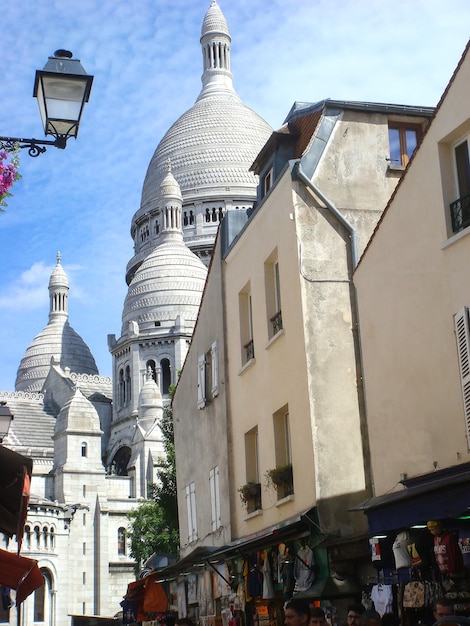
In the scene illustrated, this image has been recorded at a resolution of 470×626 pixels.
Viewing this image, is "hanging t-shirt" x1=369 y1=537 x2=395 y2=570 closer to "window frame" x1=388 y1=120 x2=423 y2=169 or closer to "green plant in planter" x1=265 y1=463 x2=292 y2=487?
"green plant in planter" x1=265 y1=463 x2=292 y2=487

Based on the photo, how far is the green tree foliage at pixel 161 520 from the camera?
42.6 meters

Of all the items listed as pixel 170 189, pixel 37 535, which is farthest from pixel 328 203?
pixel 170 189

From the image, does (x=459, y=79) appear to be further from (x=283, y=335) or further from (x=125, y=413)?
(x=125, y=413)

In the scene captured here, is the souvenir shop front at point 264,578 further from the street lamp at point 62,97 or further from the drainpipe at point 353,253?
the street lamp at point 62,97

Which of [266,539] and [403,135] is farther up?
[403,135]

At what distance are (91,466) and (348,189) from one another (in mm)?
50683

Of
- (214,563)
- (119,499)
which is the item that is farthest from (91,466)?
(214,563)

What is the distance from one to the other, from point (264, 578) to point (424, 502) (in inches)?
257

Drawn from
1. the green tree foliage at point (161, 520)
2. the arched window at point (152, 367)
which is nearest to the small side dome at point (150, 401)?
the arched window at point (152, 367)

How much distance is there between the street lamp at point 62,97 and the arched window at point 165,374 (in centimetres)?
7604

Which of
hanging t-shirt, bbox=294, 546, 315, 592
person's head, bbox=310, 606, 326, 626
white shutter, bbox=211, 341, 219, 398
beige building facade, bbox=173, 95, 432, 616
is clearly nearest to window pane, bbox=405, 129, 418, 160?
beige building facade, bbox=173, 95, 432, 616

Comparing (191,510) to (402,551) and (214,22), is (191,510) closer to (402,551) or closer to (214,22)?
(402,551)

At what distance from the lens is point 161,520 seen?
4662cm

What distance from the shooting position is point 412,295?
1371 cm
